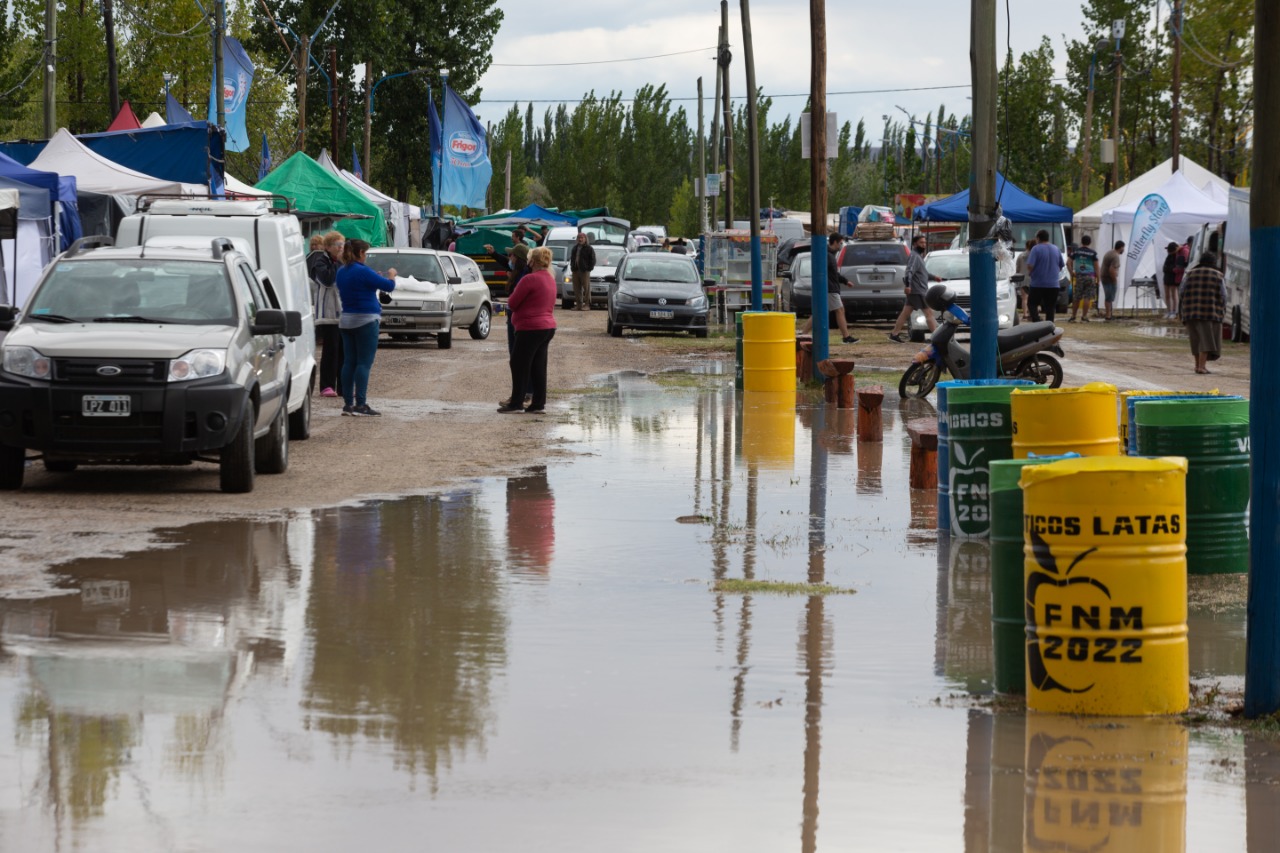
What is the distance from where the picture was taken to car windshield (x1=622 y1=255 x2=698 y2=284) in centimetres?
3609

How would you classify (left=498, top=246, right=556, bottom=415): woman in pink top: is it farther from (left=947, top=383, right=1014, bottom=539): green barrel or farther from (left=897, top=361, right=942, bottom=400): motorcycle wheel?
(left=947, top=383, right=1014, bottom=539): green barrel

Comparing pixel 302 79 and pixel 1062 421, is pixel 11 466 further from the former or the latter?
pixel 302 79

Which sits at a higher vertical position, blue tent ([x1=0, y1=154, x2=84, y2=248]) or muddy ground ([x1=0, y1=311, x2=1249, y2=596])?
blue tent ([x1=0, y1=154, x2=84, y2=248])

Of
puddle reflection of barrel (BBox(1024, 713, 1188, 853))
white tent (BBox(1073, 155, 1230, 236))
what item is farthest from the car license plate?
white tent (BBox(1073, 155, 1230, 236))

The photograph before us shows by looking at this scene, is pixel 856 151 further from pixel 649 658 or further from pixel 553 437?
pixel 649 658

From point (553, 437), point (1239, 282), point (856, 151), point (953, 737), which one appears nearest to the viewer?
point (953, 737)

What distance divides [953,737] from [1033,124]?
7693 cm

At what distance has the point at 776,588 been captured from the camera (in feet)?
31.4

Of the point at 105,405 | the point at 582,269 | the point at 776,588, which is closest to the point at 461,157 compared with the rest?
the point at 582,269

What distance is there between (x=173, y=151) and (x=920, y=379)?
1378 centimetres

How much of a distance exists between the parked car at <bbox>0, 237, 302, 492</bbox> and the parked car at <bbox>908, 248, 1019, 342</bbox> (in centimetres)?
1962

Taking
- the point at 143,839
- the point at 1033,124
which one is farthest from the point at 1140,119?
the point at 143,839

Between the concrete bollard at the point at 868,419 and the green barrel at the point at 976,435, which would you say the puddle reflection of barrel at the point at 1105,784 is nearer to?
the green barrel at the point at 976,435

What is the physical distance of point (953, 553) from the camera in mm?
10875
